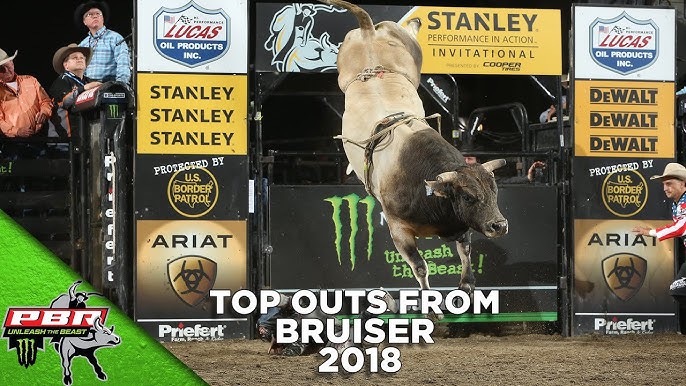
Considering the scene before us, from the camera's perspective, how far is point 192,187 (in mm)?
8906

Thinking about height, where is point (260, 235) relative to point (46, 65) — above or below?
below

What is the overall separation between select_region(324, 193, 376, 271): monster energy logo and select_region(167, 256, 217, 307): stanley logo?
3.40 ft

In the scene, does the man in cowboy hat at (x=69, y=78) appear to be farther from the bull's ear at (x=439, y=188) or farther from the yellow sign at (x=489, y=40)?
the bull's ear at (x=439, y=188)

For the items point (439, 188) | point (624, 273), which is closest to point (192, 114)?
point (439, 188)

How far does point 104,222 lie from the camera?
8.67m

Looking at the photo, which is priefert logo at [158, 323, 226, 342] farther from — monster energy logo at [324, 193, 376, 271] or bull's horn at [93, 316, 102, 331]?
bull's horn at [93, 316, 102, 331]

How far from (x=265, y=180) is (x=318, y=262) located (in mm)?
799

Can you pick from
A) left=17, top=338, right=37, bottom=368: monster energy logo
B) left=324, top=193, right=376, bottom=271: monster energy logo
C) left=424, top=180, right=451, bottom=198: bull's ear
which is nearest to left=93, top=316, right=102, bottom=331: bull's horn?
left=17, top=338, right=37, bottom=368: monster energy logo

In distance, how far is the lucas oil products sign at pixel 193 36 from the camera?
8.78 meters

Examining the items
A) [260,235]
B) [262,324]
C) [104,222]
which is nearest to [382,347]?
[262,324]

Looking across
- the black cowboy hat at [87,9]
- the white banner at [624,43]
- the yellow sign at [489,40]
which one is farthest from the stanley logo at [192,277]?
the white banner at [624,43]

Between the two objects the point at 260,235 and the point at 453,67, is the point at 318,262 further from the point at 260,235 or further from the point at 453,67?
the point at 453,67

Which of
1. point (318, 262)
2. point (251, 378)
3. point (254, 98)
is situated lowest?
point (251, 378)

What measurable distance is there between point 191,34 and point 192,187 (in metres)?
1.22
